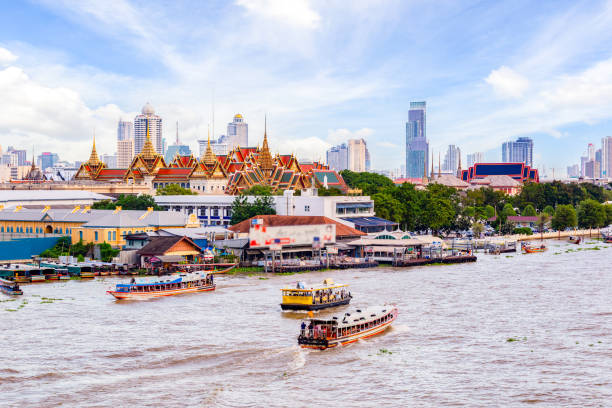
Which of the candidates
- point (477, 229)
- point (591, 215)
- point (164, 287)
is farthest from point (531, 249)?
point (164, 287)

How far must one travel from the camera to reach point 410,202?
289 feet

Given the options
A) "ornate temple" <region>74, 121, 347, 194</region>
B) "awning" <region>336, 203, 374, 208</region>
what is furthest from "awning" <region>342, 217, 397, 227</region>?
"ornate temple" <region>74, 121, 347, 194</region>

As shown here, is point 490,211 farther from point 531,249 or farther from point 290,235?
point 290,235

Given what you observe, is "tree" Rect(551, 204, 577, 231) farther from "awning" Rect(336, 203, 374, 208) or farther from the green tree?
"awning" Rect(336, 203, 374, 208)

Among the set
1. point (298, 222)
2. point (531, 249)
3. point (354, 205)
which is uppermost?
point (354, 205)

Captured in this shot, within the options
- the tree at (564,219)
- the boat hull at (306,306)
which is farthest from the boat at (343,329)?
the tree at (564,219)

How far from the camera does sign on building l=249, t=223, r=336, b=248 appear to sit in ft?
199

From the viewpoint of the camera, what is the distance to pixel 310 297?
39.4 m

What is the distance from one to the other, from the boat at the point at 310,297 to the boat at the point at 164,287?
324 inches

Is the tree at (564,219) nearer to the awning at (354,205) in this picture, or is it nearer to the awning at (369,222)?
the awning at (369,222)

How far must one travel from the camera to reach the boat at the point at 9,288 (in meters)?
44.6

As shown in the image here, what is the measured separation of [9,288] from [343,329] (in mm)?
22078

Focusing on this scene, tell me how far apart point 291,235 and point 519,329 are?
28.4 m

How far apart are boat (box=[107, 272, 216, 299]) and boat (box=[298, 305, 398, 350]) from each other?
13.9 metres
